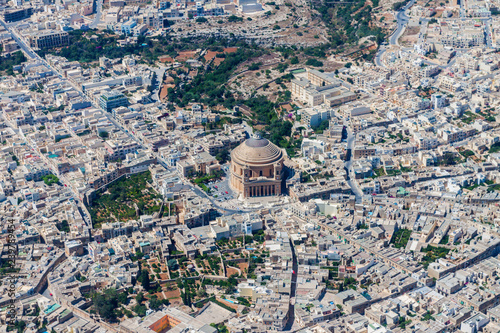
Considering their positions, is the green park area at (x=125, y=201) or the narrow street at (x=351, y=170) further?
the narrow street at (x=351, y=170)

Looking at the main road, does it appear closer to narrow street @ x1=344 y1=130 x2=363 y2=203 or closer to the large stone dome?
the large stone dome

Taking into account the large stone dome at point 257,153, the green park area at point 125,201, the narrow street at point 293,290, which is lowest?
the narrow street at point 293,290

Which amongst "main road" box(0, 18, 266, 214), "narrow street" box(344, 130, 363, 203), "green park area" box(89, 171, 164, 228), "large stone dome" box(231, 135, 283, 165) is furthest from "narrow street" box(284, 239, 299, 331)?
"green park area" box(89, 171, 164, 228)

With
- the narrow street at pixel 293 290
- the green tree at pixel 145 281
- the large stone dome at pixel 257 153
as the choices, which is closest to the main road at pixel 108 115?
the large stone dome at pixel 257 153

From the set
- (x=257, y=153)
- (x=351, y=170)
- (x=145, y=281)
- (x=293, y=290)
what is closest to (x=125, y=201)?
(x=257, y=153)

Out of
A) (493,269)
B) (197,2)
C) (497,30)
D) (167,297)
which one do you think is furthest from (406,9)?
(167,297)

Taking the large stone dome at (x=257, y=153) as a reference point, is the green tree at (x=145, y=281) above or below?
below

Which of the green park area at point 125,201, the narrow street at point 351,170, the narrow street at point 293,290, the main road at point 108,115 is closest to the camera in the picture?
the narrow street at point 293,290

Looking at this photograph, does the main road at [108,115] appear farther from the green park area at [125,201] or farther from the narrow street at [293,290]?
the narrow street at [293,290]
